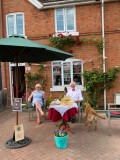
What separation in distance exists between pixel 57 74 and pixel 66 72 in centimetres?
48

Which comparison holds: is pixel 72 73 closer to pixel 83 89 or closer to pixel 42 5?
pixel 83 89

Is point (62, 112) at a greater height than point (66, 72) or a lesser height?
lesser

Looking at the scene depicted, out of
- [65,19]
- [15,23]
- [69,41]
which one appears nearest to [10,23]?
[15,23]

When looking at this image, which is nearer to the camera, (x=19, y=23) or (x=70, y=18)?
(x=70, y=18)

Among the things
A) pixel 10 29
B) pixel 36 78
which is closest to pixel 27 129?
pixel 36 78

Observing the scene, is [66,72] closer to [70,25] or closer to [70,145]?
[70,25]

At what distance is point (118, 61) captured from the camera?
33.2ft

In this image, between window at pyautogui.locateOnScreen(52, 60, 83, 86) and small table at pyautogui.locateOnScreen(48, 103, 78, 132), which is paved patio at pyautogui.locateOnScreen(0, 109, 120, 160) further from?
window at pyautogui.locateOnScreen(52, 60, 83, 86)

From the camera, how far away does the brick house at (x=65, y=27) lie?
1012cm

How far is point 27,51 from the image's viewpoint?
6.27 m

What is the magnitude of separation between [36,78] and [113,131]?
541 centimetres

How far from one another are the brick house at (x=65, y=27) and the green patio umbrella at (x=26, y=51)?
375 centimetres

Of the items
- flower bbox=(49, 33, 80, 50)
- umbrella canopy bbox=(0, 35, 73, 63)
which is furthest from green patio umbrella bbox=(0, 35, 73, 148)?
flower bbox=(49, 33, 80, 50)

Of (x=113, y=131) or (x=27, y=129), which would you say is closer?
(x=113, y=131)
